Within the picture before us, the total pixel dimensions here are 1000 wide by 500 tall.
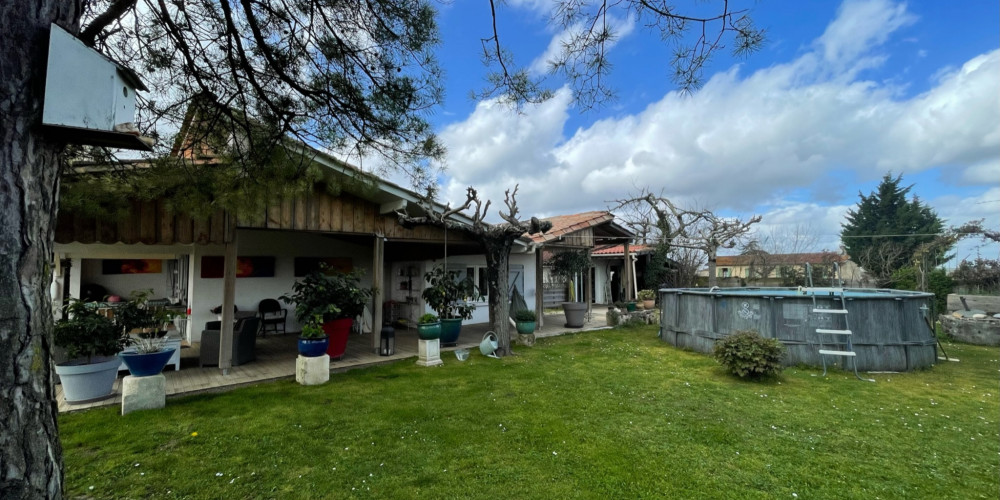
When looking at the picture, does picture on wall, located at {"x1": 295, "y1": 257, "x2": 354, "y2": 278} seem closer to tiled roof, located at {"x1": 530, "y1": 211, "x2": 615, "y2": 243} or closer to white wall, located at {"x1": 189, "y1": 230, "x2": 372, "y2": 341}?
white wall, located at {"x1": 189, "y1": 230, "x2": 372, "y2": 341}

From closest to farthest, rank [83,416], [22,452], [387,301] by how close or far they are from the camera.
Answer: [22,452], [83,416], [387,301]

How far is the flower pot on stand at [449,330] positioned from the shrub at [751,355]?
4.71 meters

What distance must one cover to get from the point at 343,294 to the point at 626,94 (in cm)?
517

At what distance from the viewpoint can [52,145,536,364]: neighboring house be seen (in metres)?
5.29

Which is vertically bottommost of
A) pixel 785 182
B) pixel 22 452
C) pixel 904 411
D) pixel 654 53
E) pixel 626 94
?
pixel 904 411

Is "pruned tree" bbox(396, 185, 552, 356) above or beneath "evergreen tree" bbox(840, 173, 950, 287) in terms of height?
beneath

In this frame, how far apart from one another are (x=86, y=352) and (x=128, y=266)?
7.43m

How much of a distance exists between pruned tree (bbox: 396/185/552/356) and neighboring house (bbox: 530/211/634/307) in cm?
271

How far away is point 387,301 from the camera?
11.6 meters

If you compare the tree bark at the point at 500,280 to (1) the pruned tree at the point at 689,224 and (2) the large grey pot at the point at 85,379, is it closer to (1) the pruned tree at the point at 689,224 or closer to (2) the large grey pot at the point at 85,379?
(2) the large grey pot at the point at 85,379

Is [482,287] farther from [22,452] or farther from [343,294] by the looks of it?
[22,452]

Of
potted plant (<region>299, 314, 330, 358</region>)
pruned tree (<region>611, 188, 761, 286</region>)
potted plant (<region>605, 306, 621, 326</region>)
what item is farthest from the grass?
pruned tree (<region>611, 188, 761, 286</region>)

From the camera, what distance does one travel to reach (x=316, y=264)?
9.95 metres

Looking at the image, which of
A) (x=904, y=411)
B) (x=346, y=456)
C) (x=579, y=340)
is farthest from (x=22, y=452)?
(x=579, y=340)
